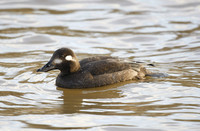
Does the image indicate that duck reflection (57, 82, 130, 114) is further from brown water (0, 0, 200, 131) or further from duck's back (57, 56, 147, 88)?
duck's back (57, 56, 147, 88)

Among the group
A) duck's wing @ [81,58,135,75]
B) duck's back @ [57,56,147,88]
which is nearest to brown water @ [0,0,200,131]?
duck's back @ [57,56,147,88]

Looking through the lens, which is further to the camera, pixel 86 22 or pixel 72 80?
pixel 86 22

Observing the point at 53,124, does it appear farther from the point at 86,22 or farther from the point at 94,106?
the point at 86,22

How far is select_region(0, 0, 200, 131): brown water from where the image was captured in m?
7.17

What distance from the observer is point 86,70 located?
920 cm

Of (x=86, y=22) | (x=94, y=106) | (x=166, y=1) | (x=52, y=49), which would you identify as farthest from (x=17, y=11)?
(x=94, y=106)

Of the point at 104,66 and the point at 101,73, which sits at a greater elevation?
the point at 104,66

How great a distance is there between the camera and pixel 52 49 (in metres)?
12.4

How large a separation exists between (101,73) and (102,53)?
281cm

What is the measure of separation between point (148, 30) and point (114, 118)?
7393mm

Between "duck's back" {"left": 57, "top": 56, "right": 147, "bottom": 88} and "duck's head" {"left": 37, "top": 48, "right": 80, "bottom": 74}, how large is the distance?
0.56ft

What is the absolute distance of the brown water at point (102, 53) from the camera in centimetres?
717

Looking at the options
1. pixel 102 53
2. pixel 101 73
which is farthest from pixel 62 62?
pixel 102 53

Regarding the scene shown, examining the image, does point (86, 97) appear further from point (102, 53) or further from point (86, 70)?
point (102, 53)
